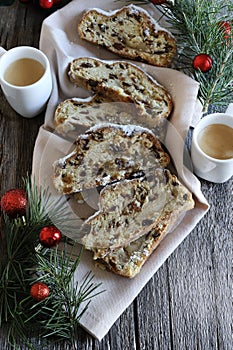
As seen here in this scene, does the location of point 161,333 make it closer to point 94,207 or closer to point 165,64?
point 94,207

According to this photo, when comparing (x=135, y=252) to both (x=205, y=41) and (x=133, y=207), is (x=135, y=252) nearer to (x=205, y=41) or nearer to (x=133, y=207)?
(x=133, y=207)

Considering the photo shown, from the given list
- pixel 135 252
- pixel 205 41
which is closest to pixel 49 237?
pixel 135 252

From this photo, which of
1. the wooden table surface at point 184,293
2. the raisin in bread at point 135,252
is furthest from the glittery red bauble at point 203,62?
the raisin in bread at point 135,252

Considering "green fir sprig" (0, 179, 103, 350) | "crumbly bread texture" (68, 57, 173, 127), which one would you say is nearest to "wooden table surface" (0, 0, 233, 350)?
"green fir sprig" (0, 179, 103, 350)

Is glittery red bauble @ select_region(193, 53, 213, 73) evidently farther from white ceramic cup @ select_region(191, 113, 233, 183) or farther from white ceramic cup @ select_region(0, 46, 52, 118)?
white ceramic cup @ select_region(0, 46, 52, 118)

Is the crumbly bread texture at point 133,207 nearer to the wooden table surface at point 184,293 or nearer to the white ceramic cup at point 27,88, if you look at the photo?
the wooden table surface at point 184,293

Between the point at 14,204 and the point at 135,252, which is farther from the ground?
the point at 14,204
